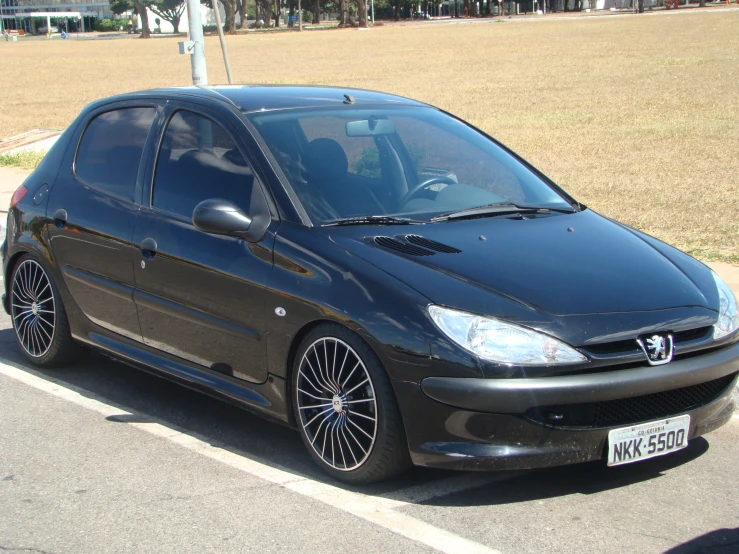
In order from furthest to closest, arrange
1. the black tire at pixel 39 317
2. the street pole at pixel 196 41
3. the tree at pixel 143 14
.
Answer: the tree at pixel 143 14
the street pole at pixel 196 41
the black tire at pixel 39 317

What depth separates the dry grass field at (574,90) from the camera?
12.4 meters

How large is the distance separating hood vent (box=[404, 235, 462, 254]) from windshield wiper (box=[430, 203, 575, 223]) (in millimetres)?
298

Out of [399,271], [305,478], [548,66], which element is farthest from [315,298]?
[548,66]

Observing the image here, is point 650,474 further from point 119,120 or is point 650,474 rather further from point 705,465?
point 119,120

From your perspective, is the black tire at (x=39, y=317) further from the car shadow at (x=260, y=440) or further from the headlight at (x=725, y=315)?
the headlight at (x=725, y=315)

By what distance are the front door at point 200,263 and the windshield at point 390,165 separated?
26cm

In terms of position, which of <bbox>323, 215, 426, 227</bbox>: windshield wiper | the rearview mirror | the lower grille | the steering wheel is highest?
the rearview mirror

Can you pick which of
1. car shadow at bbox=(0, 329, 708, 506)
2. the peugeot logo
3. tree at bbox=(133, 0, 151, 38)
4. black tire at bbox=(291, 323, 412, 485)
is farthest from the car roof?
tree at bbox=(133, 0, 151, 38)

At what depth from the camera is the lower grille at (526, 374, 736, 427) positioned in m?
4.01

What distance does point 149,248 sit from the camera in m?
5.25

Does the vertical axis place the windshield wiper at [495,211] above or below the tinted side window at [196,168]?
below

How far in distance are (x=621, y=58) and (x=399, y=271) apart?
3913cm

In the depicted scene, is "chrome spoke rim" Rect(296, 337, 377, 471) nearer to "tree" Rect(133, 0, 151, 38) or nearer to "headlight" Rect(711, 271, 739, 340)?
"headlight" Rect(711, 271, 739, 340)

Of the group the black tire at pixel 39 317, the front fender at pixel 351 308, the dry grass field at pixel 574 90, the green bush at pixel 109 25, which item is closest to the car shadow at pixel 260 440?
the black tire at pixel 39 317
